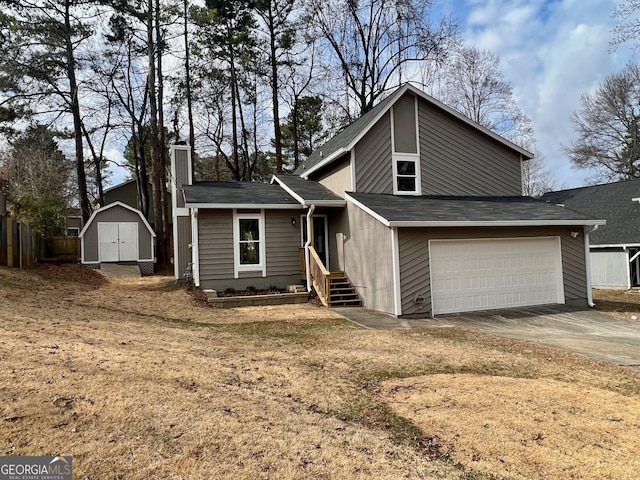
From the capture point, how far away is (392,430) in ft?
12.0

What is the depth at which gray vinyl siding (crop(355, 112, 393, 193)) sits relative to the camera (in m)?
12.8

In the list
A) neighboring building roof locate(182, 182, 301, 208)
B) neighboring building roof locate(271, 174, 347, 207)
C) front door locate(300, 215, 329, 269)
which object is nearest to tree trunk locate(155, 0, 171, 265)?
neighboring building roof locate(182, 182, 301, 208)

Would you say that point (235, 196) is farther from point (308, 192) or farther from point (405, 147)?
point (405, 147)

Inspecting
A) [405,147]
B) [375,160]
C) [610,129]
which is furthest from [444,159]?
[610,129]

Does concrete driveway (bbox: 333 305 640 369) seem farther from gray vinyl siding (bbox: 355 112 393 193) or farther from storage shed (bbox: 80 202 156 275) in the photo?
storage shed (bbox: 80 202 156 275)

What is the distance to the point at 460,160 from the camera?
45.6ft

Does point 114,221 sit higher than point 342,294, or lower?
higher

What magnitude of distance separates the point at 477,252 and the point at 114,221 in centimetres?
1754

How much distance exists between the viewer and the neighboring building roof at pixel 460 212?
10.2m

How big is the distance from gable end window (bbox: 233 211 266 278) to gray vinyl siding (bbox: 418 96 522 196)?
5579mm

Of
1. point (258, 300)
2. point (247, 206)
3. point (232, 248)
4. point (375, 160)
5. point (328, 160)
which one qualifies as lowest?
point (258, 300)

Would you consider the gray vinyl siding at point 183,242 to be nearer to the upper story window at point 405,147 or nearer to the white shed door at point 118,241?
the white shed door at point 118,241

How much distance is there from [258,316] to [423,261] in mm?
4308

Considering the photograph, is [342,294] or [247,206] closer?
[342,294]
